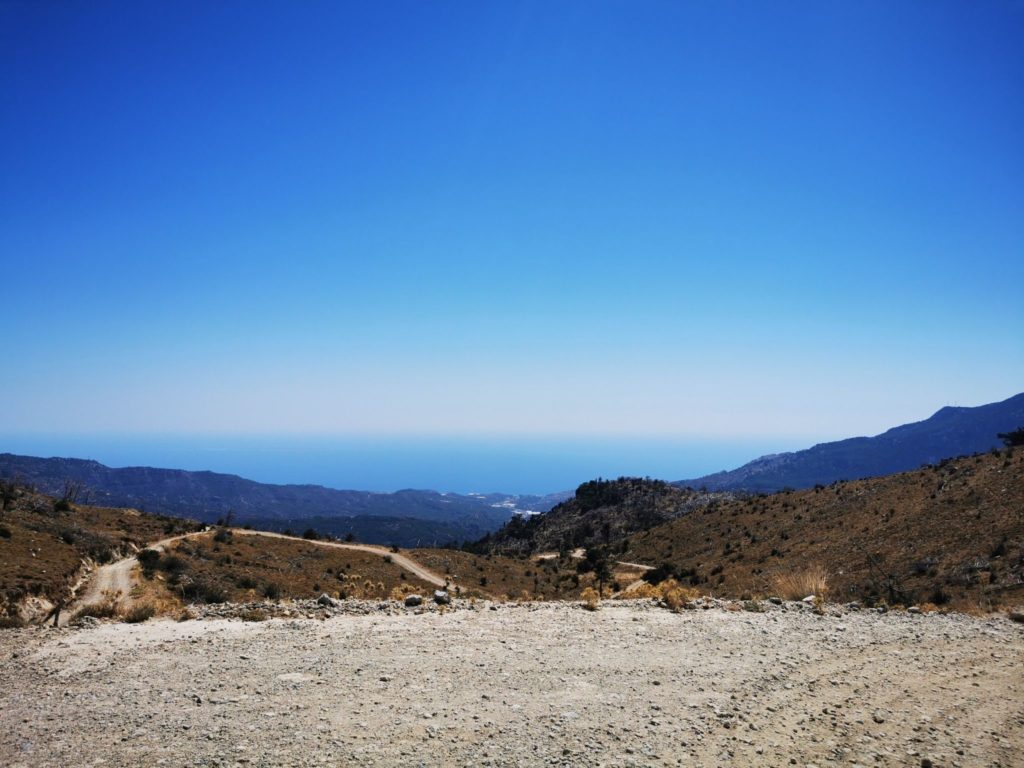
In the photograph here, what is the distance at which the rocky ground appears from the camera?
6738 millimetres

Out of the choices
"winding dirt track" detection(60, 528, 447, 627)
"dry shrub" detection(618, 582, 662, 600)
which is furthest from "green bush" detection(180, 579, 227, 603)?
"dry shrub" detection(618, 582, 662, 600)

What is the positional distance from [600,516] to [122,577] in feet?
200

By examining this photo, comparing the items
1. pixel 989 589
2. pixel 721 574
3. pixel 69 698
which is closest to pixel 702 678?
pixel 69 698

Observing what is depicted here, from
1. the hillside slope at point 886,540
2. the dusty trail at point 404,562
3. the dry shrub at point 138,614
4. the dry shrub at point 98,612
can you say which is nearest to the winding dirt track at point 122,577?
the dusty trail at point 404,562

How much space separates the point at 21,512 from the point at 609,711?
44.3 metres

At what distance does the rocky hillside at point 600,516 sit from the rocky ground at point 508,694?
187ft

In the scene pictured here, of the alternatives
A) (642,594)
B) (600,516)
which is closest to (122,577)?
(642,594)

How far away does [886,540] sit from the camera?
1129 inches

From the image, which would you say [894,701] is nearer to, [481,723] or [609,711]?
[609,711]

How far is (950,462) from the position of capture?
41938 mm

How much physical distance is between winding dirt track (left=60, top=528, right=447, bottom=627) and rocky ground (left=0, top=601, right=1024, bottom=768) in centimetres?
490

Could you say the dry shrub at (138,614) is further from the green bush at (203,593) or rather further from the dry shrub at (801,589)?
the dry shrub at (801,589)

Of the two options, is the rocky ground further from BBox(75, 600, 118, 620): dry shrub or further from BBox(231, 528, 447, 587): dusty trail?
BBox(231, 528, 447, 587): dusty trail

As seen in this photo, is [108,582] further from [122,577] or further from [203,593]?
[203,593]
